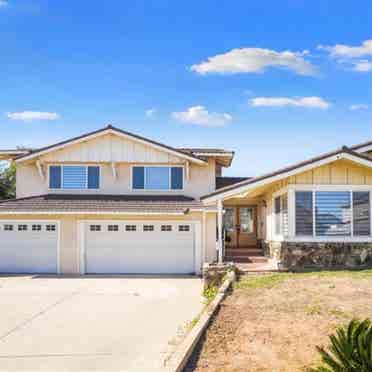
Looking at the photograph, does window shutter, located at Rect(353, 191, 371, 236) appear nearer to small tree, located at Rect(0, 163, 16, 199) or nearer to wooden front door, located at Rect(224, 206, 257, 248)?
wooden front door, located at Rect(224, 206, 257, 248)

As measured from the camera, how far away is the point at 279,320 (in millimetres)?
8523

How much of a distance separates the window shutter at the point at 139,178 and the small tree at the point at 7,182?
64.0 feet

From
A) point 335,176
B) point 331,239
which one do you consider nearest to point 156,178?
point 335,176

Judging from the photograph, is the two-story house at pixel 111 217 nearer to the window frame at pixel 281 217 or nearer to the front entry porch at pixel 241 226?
the window frame at pixel 281 217

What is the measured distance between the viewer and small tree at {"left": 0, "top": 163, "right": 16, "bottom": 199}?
36.7 m

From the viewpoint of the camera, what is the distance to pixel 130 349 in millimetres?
7789

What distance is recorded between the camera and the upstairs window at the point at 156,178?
20.9 m

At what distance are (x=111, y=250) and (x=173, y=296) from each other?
20.9 ft

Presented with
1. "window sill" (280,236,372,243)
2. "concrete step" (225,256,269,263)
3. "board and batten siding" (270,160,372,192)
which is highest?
"board and batten siding" (270,160,372,192)

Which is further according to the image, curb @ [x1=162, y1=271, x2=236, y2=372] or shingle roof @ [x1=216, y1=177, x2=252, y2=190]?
shingle roof @ [x1=216, y1=177, x2=252, y2=190]

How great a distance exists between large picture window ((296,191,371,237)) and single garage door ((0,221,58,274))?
10421mm

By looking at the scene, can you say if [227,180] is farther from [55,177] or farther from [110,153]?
[55,177]

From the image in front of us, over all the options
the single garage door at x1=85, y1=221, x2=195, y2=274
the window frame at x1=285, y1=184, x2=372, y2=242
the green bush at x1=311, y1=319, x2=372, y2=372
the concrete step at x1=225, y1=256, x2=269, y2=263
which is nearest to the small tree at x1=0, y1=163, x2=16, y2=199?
the single garage door at x1=85, y1=221, x2=195, y2=274

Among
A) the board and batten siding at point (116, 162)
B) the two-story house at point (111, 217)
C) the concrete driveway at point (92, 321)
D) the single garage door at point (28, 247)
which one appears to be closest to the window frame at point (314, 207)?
the concrete driveway at point (92, 321)
